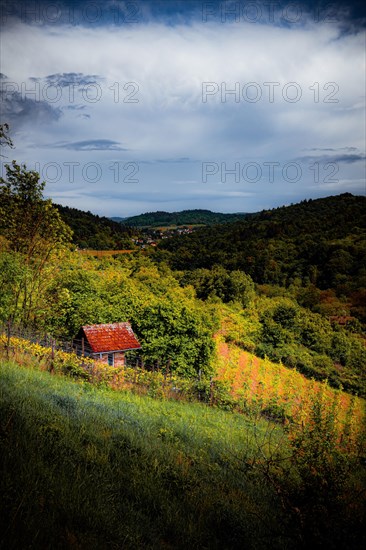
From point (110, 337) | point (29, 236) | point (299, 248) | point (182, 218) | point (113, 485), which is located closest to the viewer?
point (113, 485)

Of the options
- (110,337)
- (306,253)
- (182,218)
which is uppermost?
(182,218)

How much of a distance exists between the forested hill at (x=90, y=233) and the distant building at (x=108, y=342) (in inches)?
1823

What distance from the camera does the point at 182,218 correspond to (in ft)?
601

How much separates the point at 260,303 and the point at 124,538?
48394 mm

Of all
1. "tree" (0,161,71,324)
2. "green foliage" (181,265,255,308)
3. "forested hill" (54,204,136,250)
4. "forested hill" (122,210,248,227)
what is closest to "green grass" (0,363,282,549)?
"tree" (0,161,71,324)

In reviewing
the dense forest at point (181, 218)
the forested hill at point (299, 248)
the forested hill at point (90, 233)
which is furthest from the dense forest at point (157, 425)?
the dense forest at point (181, 218)

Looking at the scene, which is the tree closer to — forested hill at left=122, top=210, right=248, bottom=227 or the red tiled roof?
the red tiled roof

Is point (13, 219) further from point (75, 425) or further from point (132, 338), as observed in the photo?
point (75, 425)

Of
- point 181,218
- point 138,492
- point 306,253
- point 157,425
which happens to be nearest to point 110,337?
point 157,425

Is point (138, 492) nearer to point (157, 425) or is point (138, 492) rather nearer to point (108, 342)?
point (157, 425)

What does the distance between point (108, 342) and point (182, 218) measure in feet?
550

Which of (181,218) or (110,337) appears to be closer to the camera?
(110,337)

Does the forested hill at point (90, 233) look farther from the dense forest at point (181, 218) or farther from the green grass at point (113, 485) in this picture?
the dense forest at point (181, 218)

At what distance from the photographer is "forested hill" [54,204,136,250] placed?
68.9m
